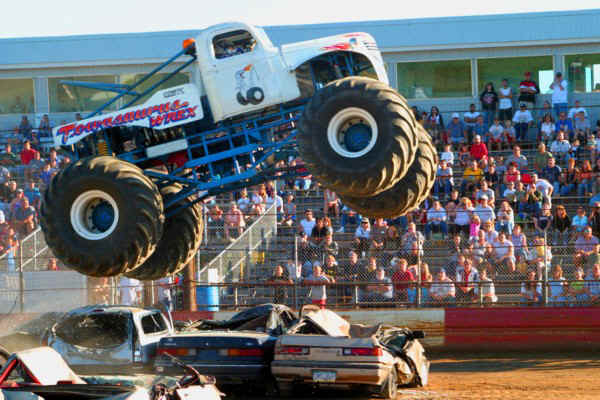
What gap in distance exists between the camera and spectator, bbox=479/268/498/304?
17.1m

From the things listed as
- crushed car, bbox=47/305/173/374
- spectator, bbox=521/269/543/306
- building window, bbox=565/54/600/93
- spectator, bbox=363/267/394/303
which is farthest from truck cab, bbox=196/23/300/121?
building window, bbox=565/54/600/93

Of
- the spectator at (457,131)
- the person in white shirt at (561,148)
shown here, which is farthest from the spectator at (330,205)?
the person in white shirt at (561,148)

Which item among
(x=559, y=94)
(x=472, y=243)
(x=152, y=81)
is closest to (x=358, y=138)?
(x=472, y=243)

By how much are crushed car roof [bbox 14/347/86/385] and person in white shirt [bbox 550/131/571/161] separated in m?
15.7

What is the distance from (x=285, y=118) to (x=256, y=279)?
296 inches

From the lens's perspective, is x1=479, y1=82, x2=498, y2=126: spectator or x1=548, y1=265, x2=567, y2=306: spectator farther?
x1=479, y1=82, x2=498, y2=126: spectator

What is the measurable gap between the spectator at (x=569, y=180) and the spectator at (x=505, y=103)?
3940 millimetres

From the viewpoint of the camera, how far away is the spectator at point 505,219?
17.9 metres

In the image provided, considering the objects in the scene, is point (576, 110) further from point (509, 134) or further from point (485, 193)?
point (485, 193)

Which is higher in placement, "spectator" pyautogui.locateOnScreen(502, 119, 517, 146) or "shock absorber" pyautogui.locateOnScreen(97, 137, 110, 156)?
"spectator" pyautogui.locateOnScreen(502, 119, 517, 146)

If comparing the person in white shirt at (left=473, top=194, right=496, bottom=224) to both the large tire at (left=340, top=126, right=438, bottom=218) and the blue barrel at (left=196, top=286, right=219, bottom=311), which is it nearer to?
the blue barrel at (left=196, top=286, right=219, bottom=311)

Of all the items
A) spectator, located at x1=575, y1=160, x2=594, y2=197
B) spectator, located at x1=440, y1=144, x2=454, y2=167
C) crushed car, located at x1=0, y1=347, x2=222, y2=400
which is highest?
spectator, located at x1=440, y1=144, x2=454, y2=167

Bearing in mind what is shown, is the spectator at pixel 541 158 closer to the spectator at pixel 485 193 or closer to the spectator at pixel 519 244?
the spectator at pixel 485 193

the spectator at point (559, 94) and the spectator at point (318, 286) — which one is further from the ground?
the spectator at point (559, 94)
